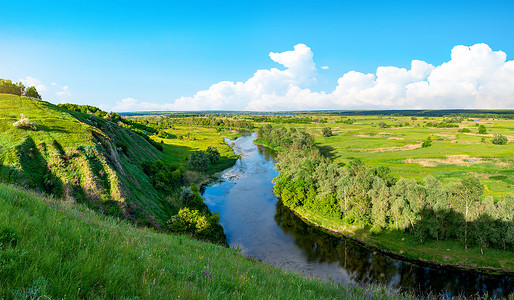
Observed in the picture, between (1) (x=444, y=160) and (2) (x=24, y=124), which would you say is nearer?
(2) (x=24, y=124)

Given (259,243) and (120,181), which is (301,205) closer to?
(259,243)

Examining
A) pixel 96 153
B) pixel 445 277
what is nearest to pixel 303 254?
pixel 445 277

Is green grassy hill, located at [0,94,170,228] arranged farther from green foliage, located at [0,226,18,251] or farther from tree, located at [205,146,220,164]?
tree, located at [205,146,220,164]

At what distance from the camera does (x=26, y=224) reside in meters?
4.89

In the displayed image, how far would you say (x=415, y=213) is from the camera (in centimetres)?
3219

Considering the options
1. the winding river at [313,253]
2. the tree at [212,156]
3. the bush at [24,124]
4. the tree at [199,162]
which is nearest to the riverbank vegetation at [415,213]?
the winding river at [313,253]

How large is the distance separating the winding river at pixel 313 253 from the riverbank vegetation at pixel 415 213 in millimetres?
2100

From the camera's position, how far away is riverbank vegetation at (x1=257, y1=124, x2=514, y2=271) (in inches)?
1112

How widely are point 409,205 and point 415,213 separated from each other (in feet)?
4.13

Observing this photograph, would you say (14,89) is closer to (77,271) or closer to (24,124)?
(24,124)

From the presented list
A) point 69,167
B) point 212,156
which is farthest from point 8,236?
point 212,156

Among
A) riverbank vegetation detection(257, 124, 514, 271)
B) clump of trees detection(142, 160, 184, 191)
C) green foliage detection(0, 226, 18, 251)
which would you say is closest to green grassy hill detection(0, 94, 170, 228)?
clump of trees detection(142, 160, 184, 191)

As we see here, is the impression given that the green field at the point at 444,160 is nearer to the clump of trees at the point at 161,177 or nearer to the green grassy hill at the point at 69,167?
the clump of trees at the point at 161,177

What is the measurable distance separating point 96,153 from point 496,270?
5249cm
